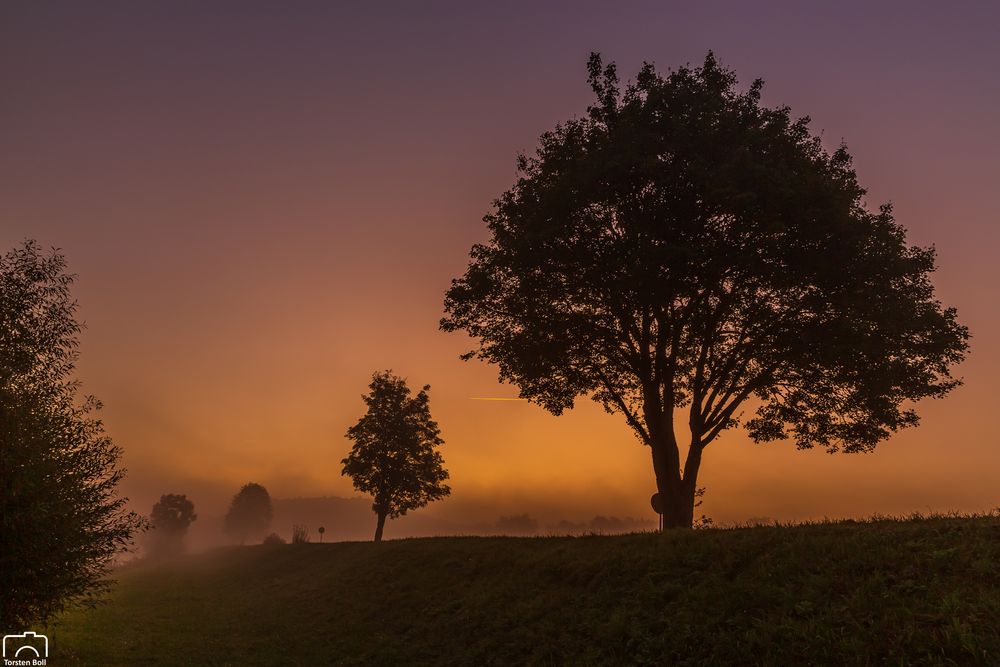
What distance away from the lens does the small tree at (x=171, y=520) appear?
522ft

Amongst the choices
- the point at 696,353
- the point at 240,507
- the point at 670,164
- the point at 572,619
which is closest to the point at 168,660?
the point at 572,619

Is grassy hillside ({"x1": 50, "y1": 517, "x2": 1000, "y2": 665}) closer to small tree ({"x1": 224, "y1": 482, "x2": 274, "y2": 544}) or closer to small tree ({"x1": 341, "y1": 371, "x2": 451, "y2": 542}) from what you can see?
small tree ({"x1": 341, "y1": 371, "x2": 451, "y2": 542})

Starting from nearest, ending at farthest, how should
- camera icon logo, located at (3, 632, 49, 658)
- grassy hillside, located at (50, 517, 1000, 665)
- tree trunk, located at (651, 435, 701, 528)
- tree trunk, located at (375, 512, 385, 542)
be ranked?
grassy hillside, located at (50, 517, 1000, 665), camera icon logo, located at (3, 632, 49, 658), tree trunk, located at (651, 435, 701, 528), tree trunk, located at (375, 512, 385, 542)

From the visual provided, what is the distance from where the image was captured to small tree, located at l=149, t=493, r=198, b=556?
159 metres

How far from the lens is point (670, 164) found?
22.8 m

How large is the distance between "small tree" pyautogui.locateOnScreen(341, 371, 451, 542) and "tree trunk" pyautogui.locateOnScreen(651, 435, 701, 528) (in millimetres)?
33623

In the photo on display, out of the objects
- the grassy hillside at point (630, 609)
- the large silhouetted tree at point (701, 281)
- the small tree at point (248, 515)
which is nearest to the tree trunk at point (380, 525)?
the grassy hillside at point (630, 609)

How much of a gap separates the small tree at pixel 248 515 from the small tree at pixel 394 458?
421 ft

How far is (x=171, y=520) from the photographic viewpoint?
160m

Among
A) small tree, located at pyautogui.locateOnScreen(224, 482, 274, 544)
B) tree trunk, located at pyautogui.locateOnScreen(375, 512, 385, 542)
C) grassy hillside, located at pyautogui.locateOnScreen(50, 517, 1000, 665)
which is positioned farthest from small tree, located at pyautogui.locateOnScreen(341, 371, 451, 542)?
small tree, located at pyautogui.locateOnScreen(224, 482, 274, 544)

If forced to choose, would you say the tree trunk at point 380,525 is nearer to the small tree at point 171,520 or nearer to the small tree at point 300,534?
the small tree at point 300,534

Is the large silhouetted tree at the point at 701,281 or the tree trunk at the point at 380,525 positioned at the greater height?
the large silhouetted tree at the point at 701,281

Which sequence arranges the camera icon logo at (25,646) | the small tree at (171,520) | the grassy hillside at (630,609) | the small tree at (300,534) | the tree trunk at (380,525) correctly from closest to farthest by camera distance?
the grassy hillside at (630,609) < the camera icon logo at (25,646) < the tree trunk at (380,525) < the small tree at (300,534) < the small tree at (171,520)

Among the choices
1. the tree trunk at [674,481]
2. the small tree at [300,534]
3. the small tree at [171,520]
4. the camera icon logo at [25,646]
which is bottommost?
the small tree at [171,520]
